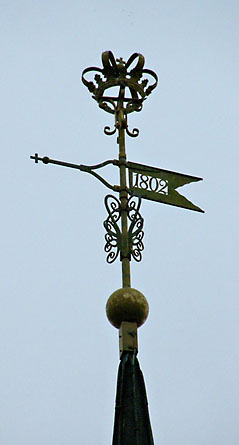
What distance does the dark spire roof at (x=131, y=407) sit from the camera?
5.03m

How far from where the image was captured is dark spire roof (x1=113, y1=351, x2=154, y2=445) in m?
5.03

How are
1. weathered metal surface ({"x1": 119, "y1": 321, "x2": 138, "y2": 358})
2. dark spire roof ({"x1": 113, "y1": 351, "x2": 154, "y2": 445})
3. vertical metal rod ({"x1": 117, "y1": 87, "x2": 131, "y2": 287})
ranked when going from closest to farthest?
dark spire roof ({"x1": 113, "y1": 351, "x2": 154, "y2": 445})
weathered metal surface ({"x1": 119, "y1": 321, "x2": 138, "y2": 358})
vertical metal rod ({"x1": 117, "y1": 87, "x2": 131, "y2": 287})

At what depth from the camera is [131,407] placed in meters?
5.14

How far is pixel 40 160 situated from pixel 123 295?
1398 millimetres

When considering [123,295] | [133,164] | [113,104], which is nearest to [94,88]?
[113,104]

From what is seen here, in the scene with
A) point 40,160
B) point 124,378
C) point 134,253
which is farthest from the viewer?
point 40,160

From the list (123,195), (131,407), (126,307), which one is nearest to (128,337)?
(126,307)

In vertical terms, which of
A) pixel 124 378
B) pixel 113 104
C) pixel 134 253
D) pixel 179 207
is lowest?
pixel 124 378

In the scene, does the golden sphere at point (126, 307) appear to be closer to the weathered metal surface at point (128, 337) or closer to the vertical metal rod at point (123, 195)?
the weathered metal surface at point (128, 337)

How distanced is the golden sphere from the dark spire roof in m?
0.23

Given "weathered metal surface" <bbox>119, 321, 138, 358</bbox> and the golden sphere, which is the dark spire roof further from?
the golden sphere

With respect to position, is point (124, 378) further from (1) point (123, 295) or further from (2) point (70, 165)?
(2) point (70, 165)

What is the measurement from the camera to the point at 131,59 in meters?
6.58

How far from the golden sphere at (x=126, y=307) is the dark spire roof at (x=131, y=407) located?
0.77ft
